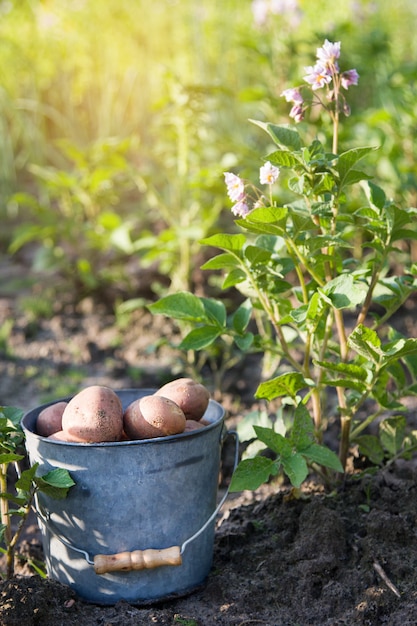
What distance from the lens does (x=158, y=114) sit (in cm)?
515

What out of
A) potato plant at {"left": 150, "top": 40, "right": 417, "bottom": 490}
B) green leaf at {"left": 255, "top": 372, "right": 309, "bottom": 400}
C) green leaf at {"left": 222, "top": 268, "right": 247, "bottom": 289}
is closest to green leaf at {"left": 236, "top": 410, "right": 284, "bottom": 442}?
potato plant at {"left": 150, "top": 40, "right": 417, "bottom": 490}

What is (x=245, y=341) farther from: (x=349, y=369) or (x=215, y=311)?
(x=349, y=369)

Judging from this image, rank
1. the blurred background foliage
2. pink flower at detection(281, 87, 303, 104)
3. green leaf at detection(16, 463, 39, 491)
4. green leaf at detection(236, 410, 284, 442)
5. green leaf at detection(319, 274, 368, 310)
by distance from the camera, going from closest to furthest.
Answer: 1. green leaf at detection(16, 463, 39, 491)
2. green leaf at detection(319, 274, 368, 310)
3. pink flower at detection(281, 87, 303, 104)
4. green leaf at detection(236, 410, 284, 442)
5. the blurred background foliage

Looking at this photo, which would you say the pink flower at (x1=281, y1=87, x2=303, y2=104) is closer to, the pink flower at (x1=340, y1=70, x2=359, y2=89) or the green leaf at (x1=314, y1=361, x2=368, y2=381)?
the pink flower at (x1=340, y1=70, x2=359, y2=89)

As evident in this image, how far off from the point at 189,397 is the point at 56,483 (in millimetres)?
435

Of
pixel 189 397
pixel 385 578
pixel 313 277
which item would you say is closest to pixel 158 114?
pixel 313 277

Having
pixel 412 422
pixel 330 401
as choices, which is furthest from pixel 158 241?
pixel 412 422

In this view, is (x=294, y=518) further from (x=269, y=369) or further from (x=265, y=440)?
(x=269, y=369)

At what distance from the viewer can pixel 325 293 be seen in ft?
6.08

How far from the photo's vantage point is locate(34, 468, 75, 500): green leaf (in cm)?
173

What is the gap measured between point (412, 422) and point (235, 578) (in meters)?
1.05

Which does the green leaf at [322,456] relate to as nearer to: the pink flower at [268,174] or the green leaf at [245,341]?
the green leaf at [245,341]

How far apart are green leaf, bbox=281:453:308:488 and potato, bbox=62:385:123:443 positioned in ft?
1.43

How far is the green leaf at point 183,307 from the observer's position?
2053mm
